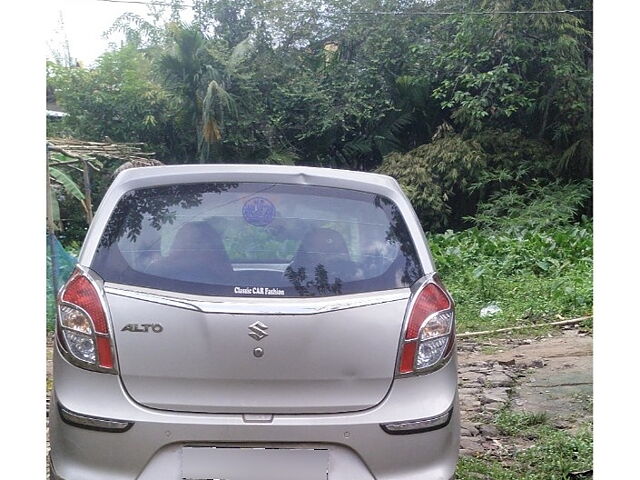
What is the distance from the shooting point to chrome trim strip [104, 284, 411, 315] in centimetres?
219

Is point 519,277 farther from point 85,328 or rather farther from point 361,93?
point 85,328

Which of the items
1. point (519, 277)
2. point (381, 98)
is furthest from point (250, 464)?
point (381, 98)

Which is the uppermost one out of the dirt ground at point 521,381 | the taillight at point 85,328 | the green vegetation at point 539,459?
the taillight at point 85,328

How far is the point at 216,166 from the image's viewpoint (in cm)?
256

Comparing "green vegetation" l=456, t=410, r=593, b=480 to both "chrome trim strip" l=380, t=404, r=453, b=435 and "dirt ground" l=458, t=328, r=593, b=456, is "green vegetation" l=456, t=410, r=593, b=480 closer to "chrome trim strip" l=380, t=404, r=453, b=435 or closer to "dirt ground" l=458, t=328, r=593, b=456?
"dirt ground" l=458, t=328, r=593, b=456

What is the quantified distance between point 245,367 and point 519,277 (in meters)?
7.99

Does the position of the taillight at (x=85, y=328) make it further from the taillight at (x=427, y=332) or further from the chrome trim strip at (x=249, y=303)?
the taillight at (x=427, y=332)

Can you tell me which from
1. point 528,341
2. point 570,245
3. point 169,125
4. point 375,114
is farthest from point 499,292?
point 169,125

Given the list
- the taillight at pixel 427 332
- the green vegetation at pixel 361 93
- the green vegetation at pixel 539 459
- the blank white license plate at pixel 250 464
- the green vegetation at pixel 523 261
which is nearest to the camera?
the blank white license plate at pixel 250 464

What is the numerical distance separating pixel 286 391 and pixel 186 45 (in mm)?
15274

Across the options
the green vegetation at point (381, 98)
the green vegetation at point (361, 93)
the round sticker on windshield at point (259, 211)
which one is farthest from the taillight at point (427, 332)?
the green vegetation at point (361, 93)

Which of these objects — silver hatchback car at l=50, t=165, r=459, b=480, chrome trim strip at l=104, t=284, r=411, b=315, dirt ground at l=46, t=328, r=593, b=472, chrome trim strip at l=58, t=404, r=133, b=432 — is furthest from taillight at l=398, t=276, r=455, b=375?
dirt ground at l=46, t=328, r=593, b=472

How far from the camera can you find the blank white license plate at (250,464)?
2150 mm

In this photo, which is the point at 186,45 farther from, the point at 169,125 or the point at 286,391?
the point at 286,391
